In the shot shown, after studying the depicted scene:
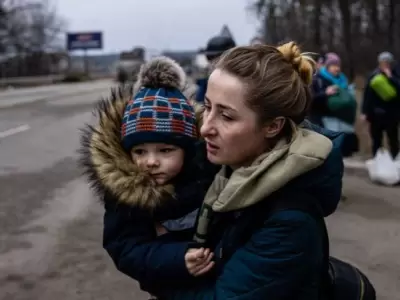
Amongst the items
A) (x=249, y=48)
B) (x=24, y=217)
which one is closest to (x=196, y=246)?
(x=249, y=48)

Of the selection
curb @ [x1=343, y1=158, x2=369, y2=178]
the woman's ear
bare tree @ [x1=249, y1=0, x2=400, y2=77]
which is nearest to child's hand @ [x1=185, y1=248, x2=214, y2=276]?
the woman's ear

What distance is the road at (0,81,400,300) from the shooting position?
5.80m

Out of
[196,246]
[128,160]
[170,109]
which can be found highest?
[170,109]

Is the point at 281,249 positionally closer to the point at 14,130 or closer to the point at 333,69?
the point at 333,69

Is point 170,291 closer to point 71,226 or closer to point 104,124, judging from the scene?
point 104,124

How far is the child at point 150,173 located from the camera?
2.27m

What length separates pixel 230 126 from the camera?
2.04 m

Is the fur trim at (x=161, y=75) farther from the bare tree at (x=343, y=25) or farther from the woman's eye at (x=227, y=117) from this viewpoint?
the bare tree at (x=343, y=25)

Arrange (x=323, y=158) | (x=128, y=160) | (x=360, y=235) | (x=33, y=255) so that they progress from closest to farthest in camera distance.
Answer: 1. (x=323, y=158)
2. (x=128, y=160)
3. (x=33, y=255)
4. (x=360, y=235)

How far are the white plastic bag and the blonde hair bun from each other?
322 inches

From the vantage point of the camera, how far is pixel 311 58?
221 cm

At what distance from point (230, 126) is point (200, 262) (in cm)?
40

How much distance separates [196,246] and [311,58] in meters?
0.64

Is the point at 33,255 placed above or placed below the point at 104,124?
below
